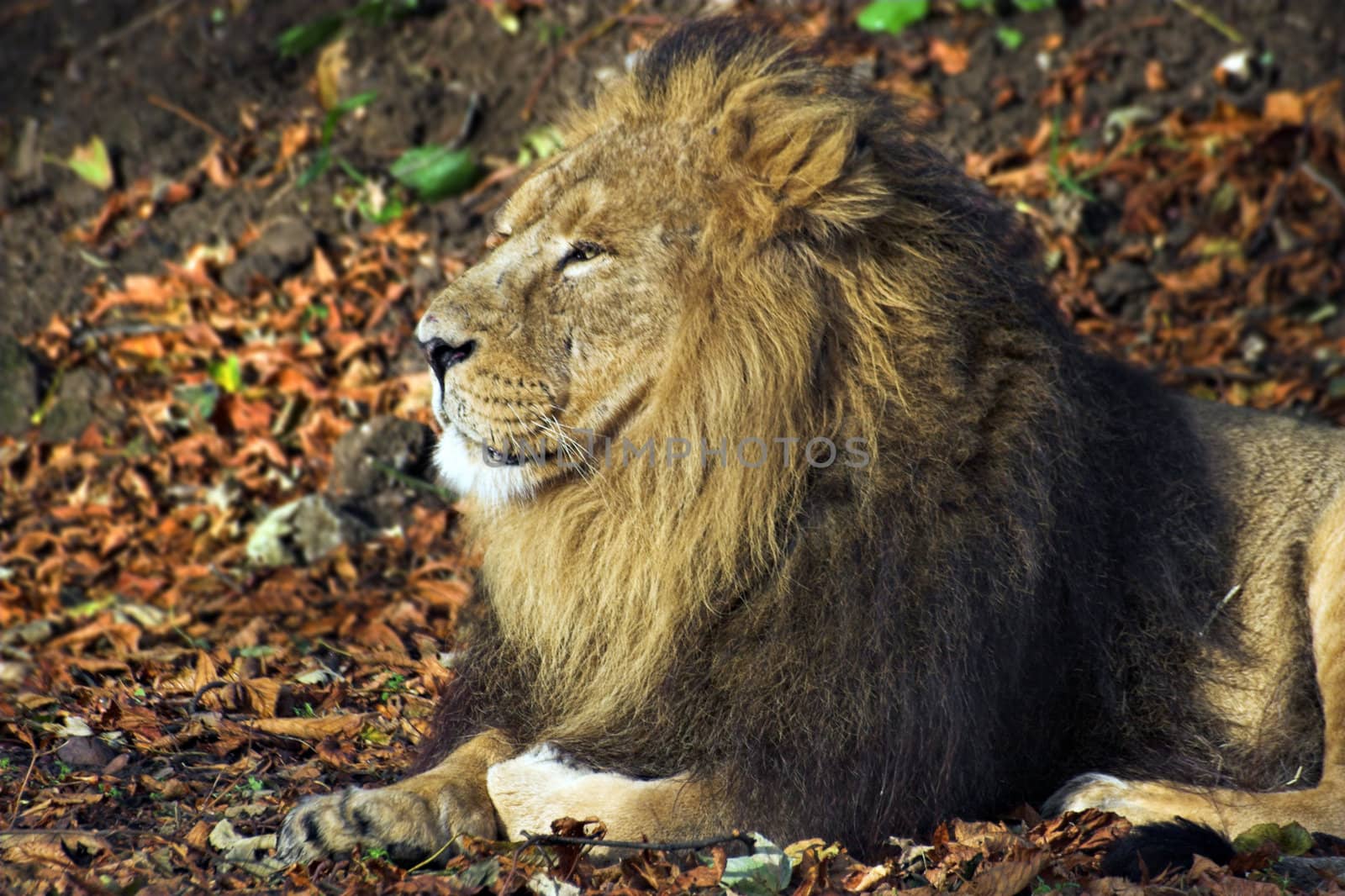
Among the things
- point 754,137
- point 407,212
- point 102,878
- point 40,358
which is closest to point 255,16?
point 407,212

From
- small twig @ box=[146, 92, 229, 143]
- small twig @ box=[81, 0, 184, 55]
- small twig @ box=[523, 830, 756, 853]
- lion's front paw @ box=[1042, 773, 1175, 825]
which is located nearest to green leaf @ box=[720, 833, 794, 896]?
small twig @ box=[523, 830, 756, 853]

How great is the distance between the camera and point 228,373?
6.25 meters

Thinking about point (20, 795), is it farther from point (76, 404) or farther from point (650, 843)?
point (76, 404)

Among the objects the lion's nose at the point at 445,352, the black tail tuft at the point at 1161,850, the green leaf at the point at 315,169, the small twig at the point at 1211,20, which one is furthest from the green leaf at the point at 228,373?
the small twig at the point at 1211,20

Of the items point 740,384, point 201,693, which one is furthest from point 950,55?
point 201,693

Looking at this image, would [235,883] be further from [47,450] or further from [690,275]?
[47,450]

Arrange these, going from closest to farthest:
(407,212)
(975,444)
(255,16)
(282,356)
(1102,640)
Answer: (975,444), (1102,640), (282,356), (407,212), (255,16)

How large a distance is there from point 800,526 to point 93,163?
5.28 metres

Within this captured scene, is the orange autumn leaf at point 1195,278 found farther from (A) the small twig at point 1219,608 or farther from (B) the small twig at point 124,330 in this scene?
(B) the small twig at point 124,330

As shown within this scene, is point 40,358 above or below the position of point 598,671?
above

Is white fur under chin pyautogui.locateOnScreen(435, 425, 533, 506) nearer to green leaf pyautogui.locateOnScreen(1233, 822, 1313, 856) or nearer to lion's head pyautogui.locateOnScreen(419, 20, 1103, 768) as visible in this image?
lion's head pyautogui.locateOnScreen(419, 20, 1103, 768)

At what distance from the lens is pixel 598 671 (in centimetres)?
335

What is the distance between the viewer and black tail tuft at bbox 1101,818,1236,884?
9.73ft

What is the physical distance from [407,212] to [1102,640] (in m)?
4.28
